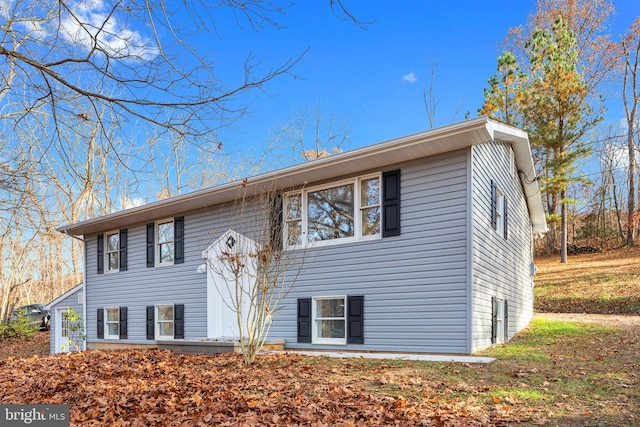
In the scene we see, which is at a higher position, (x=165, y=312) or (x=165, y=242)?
(x=165, y=242)

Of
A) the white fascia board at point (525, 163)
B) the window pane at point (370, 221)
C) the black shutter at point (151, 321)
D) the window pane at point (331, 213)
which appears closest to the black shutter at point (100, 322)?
the black shutter at point (151, 321)

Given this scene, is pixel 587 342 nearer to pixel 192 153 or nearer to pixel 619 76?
pixel 192 153

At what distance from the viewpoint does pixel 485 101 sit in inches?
957

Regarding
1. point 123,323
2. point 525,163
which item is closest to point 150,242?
point 123,323

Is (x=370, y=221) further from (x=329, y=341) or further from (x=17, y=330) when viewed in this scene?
(x=17, y=330)

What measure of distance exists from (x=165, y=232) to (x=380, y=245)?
733cm

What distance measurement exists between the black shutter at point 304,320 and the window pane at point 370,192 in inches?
97.0

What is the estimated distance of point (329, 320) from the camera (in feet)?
34.1

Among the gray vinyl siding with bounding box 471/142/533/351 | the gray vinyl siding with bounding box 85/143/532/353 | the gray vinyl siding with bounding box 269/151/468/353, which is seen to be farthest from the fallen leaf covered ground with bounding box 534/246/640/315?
the gray vinyl siding with bounding box 269/151/468/353

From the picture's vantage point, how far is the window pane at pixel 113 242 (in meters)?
16.1

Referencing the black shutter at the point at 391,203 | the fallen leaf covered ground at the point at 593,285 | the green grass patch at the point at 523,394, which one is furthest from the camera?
the fallen leaf covered ground at the point at 593,285

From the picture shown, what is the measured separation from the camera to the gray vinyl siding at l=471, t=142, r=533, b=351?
8953 millimetres

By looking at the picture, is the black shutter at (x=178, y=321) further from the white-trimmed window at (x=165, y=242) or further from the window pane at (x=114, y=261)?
the window pane at (x=114, y=261)

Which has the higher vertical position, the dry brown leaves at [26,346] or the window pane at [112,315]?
the window pane at [112,315]
